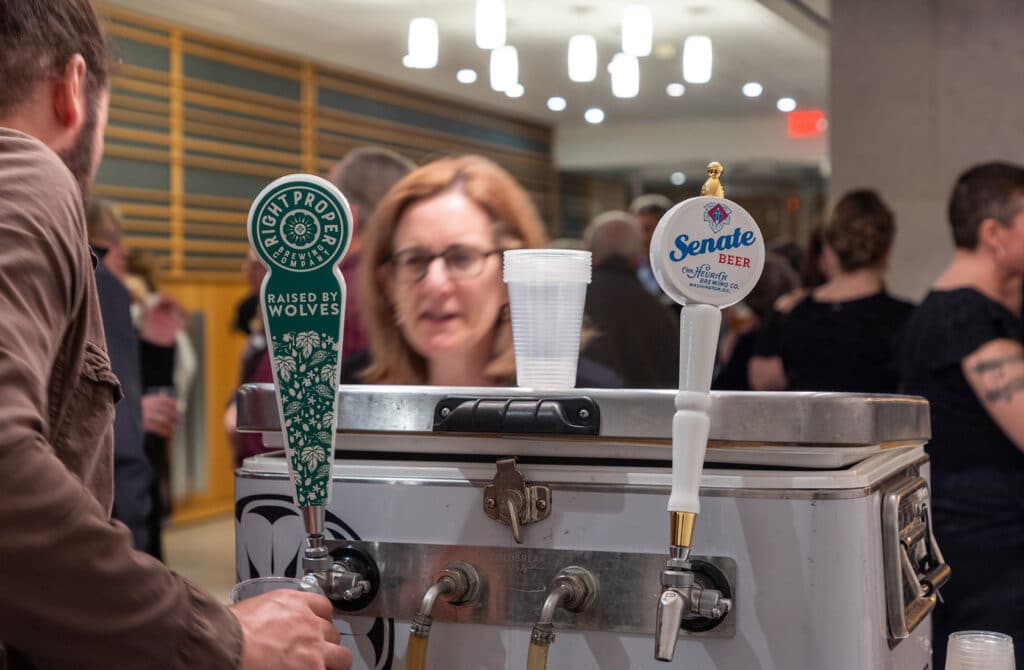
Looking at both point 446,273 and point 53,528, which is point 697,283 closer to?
point 53,528

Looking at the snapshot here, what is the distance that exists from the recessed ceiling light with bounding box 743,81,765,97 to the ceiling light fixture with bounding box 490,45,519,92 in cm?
197

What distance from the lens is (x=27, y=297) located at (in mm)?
948

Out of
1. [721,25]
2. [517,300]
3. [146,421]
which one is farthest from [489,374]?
[721,25]

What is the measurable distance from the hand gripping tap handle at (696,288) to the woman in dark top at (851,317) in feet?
8.78

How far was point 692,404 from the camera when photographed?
40.8 inches

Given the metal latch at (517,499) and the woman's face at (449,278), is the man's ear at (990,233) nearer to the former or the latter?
the woman's face at (449,278)

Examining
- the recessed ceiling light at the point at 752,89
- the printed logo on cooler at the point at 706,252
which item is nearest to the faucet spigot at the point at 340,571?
the printed logo on cooler at the point at 706,252

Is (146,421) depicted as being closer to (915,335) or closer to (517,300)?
(915,335)

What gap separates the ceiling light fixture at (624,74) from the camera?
8.88 meters

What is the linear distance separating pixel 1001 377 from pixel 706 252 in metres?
1.69

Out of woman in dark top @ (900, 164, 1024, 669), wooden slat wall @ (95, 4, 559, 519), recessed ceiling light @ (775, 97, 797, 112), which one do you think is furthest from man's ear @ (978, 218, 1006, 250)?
recessed ceiling light @ (775, 97, 797, 112)

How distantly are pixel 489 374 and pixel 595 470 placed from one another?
83 centimetres

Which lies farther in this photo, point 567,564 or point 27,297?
point 567,564

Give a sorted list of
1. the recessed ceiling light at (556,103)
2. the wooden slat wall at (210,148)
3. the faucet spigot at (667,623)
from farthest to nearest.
A: 1. the recessed ceiling light at (556,103)
2. the wooden slat wall at (210,148)
3. the faucet spigot at (667,623)
